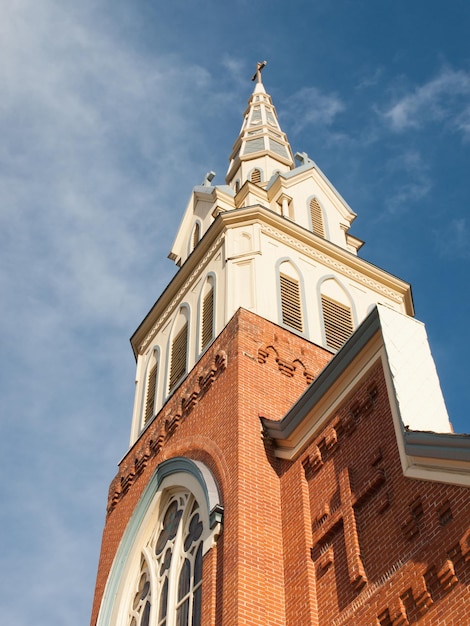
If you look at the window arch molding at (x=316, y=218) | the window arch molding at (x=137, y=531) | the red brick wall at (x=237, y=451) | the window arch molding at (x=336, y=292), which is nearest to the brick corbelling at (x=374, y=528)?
the red brick wall at (x=237, y=451)

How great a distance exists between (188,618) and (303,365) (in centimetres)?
542

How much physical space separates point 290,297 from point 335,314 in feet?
4.13

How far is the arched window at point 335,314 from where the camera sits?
19469 millimetres

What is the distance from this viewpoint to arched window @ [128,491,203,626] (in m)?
14.4

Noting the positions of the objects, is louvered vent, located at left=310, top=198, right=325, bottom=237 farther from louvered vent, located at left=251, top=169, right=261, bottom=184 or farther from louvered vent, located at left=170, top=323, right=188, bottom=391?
louvered vent, located at left=170, top=323, right=188, bottom=391

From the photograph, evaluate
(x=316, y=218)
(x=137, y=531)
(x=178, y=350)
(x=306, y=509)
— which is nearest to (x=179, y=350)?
(x=178, y=350)

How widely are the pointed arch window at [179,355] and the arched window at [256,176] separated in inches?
248

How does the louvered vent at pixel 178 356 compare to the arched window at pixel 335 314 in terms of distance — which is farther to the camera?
the louvered vent at pixel 178 356

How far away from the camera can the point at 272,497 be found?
14008 millimetres

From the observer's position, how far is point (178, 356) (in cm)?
2073

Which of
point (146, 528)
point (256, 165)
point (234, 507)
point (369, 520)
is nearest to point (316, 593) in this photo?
point (369, 520)

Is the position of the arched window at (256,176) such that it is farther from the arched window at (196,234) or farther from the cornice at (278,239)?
the cornice at (278,239)

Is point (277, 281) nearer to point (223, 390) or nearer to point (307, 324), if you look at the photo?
point (307, 324)

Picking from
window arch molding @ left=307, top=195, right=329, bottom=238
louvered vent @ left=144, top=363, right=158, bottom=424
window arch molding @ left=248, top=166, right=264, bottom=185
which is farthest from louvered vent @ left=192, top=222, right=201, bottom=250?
louvered vent @ left=144, top=363, right=158, bottom=424
